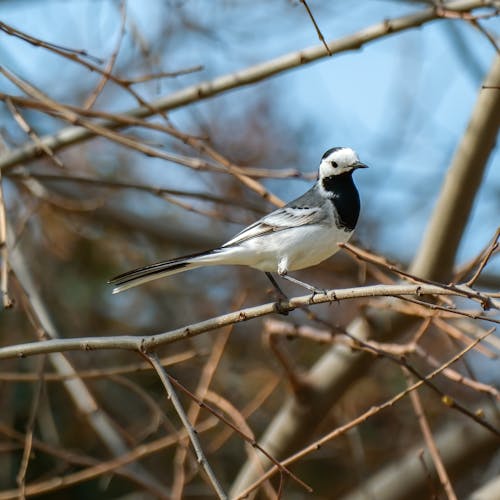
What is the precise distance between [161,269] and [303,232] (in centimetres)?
62

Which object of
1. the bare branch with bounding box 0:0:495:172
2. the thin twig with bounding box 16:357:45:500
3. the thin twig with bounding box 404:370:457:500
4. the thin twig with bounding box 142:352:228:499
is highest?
the bare branch with bounding box 0:0:495:172

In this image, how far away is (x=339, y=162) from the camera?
3.39 m

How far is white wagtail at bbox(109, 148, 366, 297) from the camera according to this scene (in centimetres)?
322

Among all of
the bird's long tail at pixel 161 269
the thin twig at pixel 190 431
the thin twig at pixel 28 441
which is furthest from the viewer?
the bird's long tail at pixel 161 269

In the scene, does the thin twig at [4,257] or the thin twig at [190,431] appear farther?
the thin twig at [4,257]

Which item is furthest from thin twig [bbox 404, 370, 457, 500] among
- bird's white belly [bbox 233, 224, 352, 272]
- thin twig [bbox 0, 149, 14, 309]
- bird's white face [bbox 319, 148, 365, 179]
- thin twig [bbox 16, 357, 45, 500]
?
thin twig [bbox 0, 149, 14, 309]

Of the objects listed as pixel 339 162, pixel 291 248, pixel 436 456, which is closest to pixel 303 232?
pixel 291 248

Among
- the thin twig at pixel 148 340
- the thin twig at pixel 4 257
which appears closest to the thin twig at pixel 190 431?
the thin twig at pixel 148 340

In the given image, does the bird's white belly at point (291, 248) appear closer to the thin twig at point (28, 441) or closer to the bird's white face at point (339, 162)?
the bird's white face at point (339, 162)

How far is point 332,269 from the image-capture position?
503 cm

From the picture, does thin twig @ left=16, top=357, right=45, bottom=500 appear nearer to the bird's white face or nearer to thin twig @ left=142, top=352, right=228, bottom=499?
thin twig @ left=142, top=352, right=228, bottom=499

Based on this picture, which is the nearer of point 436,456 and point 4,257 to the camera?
point 4,257

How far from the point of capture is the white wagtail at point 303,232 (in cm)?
322

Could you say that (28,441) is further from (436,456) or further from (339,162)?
(339,162)
